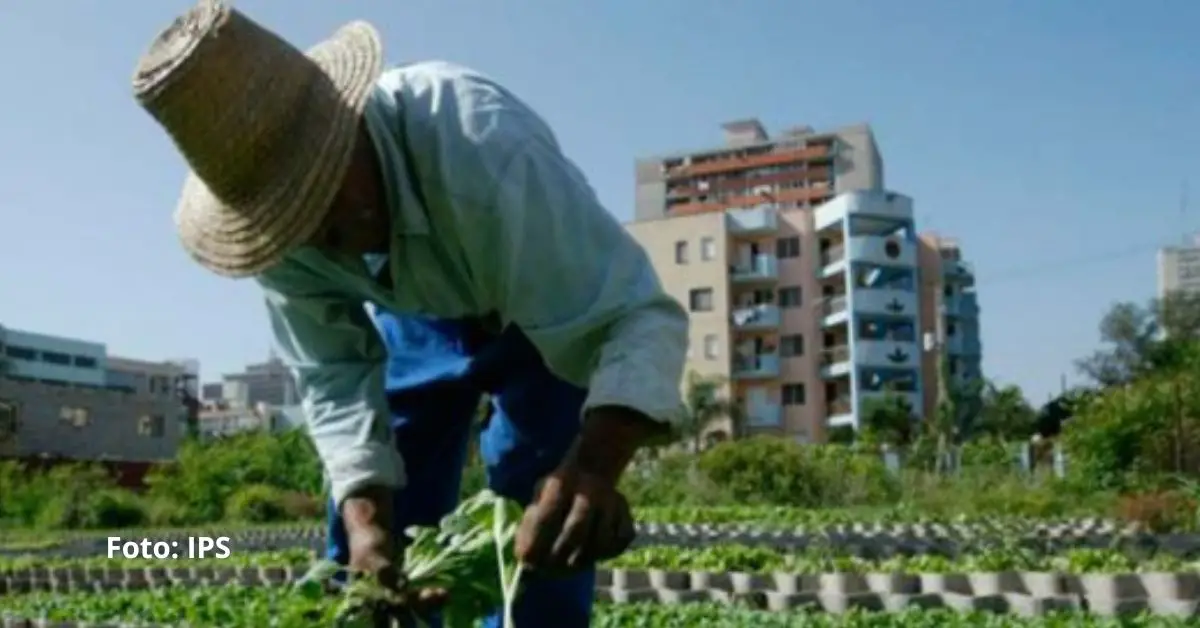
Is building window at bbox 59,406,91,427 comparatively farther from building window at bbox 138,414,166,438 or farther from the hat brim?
the hat brim

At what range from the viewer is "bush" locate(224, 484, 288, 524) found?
960 inches

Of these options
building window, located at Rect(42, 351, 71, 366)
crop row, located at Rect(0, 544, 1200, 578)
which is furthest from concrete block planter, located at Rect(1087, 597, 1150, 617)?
building window, located at Rect(42, 351, 71, 366)

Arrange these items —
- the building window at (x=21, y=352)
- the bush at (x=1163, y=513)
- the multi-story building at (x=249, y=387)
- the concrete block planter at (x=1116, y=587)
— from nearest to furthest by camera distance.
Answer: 1. the concrete block planter at (x=1116, y=587)
2. the bush at (x=1163, y=513)
3. the building window at (x=21, y=352)
4. the multi-story building at (x=249, y=387)

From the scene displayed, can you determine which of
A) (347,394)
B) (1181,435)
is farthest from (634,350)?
(1181,435)

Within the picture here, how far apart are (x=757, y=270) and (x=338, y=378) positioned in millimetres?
48543

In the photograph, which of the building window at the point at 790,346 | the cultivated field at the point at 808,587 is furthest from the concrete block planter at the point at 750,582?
the building window at the point at 790,346

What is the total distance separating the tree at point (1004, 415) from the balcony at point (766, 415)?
247 inches

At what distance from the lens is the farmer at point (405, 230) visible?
216cm

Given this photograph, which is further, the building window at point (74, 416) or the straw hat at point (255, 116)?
the building window at point (74, 416)

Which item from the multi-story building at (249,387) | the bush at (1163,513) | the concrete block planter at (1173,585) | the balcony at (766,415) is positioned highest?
the multi-story building at (249,387)

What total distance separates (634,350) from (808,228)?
50.5 m

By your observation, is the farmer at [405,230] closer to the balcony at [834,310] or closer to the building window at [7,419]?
the building window at [7,419]

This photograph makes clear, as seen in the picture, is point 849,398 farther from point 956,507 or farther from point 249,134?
point 249,134

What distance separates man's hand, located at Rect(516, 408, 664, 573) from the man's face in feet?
1.64
